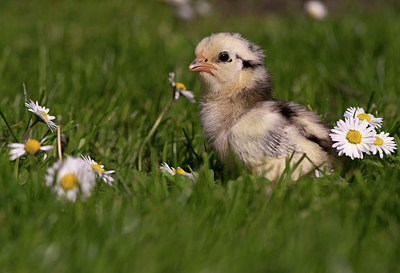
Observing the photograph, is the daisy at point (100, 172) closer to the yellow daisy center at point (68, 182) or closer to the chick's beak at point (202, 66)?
the yellow daisy center at point (68, 182)

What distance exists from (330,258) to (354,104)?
9.77 feet

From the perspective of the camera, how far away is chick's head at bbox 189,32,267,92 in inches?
151

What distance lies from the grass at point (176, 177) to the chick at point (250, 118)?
0.17 m

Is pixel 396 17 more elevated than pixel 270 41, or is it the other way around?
pixel 396 17

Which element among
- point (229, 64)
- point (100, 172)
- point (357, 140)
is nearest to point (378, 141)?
point (357, 140)

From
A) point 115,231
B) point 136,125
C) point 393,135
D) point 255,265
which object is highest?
point 393,135

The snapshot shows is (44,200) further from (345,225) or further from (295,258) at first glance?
(345,225)

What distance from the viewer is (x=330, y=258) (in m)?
2.43

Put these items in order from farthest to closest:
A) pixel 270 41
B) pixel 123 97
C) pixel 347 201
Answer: pixel 270 41 < pixel 123 97 < pixel 347 201

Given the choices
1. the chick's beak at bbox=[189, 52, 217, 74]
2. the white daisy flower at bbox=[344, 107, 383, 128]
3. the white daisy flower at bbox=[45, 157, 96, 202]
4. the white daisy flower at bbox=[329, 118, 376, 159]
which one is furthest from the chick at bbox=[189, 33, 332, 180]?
the white daisy flower at bbox=[45, 157, 96, 202]

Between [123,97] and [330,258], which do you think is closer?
[330,258]

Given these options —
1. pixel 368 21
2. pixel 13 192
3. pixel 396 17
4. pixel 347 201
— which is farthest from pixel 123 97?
pixel 396 17

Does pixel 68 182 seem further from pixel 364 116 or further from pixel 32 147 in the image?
pixel 364 116

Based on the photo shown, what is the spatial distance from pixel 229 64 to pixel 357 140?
100 centimetres
